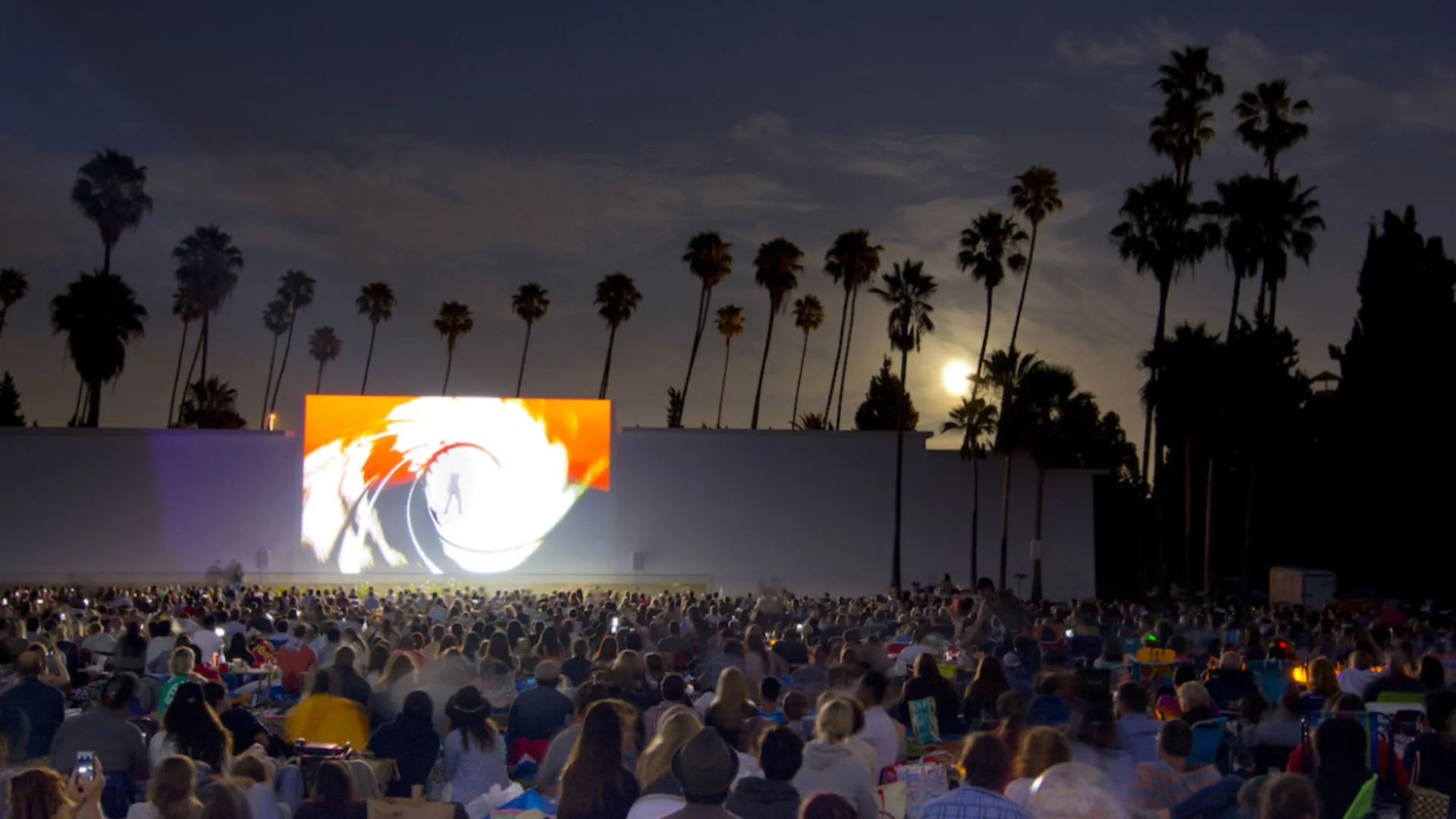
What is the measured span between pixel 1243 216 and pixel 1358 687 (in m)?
28.4

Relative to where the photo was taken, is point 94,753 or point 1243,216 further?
point 1243,216

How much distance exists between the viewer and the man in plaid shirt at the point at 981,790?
4836 mm

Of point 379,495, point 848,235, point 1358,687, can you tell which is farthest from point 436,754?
point 848,235

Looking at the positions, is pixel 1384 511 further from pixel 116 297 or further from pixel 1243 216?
pixel 116 297

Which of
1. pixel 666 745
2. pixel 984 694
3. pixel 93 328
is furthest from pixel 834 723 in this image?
pixel 93 328

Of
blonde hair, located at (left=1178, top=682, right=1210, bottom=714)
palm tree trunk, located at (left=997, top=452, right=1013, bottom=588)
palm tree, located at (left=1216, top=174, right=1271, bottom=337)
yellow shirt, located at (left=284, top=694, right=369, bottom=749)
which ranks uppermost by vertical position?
palm tree, located at (left=1216, top=174, right=1271, bottom=337)

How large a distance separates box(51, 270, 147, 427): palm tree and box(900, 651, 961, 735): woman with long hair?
41.0 m

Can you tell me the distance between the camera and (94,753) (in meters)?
7.16

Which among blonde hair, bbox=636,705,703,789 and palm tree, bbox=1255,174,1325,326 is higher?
palm tree, bbox=1255,174,1325,326

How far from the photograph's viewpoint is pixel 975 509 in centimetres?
3812

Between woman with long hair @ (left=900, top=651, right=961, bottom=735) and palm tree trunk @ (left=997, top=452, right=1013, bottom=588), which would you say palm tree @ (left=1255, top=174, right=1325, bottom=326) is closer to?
palm tree trunk @ (left=997, top=452, right=1013, bottom=588)

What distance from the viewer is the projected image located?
3300cm

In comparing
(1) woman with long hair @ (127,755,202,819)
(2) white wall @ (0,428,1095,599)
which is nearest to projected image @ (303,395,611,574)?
(2) white wall @ (0,428,1095,599)

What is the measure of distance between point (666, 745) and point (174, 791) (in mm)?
1971
